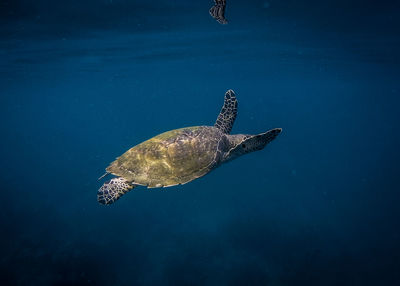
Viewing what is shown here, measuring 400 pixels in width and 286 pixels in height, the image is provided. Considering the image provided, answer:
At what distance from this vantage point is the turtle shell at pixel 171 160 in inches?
221

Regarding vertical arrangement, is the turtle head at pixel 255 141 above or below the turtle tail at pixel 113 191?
above

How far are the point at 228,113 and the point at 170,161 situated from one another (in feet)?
9.47

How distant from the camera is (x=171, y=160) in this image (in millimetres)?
5711

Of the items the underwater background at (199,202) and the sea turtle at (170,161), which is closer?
the sea turtle at (170,161)

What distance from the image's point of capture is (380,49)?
18.1 meters

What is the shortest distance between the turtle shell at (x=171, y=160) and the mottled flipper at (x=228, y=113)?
1.51 meters

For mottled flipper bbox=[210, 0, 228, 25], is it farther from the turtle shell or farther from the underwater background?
the underwater background

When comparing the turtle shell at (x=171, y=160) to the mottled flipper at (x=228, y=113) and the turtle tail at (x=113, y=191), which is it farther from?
the mottled flipper at (x=228, y=113)

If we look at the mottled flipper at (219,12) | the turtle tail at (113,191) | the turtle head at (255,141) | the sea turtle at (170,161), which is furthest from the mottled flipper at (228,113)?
the mottled flipper at (219,12)

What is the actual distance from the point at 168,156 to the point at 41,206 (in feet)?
61.6

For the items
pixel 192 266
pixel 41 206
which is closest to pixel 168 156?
pixel 192 266

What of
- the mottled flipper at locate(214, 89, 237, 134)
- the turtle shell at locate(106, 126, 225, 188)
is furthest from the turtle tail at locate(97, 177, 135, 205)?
the mottled flipper at locate(214, 89, 237, 134)

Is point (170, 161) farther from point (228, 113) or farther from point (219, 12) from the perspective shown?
point (219, 12)

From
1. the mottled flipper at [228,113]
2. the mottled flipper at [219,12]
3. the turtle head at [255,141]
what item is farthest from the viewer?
the mottled flipper at [228,113]
